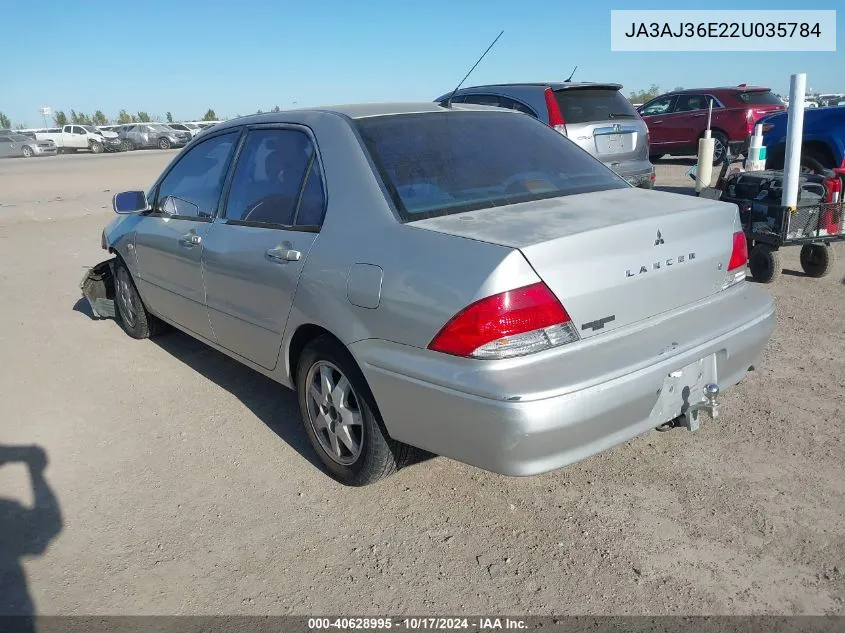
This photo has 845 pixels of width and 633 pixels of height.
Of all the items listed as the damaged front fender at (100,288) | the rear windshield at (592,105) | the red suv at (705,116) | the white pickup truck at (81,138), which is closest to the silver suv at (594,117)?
the rear windshield at (592,105)

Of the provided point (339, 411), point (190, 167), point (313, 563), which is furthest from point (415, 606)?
point (190, 167)

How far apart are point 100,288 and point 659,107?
46.6 feet

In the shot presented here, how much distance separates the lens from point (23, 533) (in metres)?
3.04

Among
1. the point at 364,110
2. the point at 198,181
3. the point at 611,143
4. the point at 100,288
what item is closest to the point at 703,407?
the point at 364,110

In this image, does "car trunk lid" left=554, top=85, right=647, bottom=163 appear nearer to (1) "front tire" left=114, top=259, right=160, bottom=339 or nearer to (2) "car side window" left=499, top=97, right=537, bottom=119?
(2) "car side window" left=499, top=97, right=537, bottom=119

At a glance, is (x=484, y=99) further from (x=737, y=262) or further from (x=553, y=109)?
(x=737, y=262)

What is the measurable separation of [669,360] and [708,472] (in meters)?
0.91

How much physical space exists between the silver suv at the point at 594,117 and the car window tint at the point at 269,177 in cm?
489

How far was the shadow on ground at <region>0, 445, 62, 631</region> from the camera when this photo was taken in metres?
2.62

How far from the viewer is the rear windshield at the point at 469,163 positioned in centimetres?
295

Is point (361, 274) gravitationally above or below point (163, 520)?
above

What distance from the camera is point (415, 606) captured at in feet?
8.15

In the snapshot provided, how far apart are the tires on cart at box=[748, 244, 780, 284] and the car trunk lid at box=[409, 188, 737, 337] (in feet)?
11.9

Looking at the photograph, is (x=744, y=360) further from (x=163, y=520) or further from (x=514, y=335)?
(x=163, y=520)
